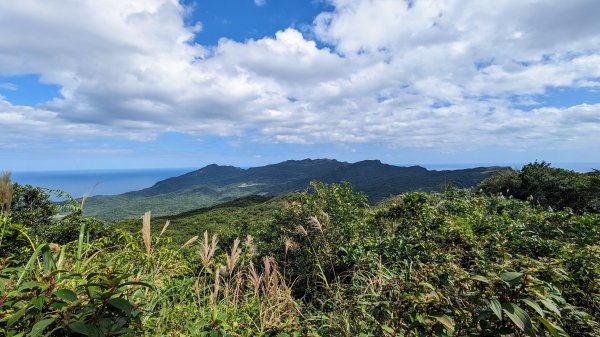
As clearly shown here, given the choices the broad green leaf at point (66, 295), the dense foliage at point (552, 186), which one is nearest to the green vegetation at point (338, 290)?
the broad green leaf at point (66, 295)

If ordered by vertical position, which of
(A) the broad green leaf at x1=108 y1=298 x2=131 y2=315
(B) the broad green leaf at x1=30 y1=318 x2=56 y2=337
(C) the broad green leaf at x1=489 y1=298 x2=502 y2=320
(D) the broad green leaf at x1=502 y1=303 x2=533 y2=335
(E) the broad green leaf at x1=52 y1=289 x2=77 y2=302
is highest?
(E) the broad green leaf at x1=52 y1=289 x2=77 y2=302

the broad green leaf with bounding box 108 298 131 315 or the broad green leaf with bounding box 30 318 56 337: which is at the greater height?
the broad green leaf with bounding box 108 298 131 315

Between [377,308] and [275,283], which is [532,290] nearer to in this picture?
[377,308]

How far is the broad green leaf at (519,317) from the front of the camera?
1.45 meters

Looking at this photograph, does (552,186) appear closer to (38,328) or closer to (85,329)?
(85,329)

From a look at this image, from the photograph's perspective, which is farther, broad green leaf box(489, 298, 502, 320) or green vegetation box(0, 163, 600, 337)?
green vegetation box(0, 163, 600, 337)

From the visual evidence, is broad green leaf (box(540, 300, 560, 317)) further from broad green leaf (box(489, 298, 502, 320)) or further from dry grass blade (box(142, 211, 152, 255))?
dry grass blade (box(142, 211, 152, 255))

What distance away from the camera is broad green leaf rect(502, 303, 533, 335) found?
1.45 metres

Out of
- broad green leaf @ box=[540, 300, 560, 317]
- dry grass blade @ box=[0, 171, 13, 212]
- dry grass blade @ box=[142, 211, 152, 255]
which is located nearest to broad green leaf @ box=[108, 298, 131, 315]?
dry grass blade @ box=[142, 211, 152, 255]

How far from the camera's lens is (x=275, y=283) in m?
3.03

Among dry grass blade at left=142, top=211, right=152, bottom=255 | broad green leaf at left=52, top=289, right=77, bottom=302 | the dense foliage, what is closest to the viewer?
broad green leaf at left=52, top=289, right=77, bottom=302

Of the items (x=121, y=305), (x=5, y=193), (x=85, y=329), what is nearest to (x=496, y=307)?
(x=121, y=305)

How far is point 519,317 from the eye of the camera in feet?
4.93

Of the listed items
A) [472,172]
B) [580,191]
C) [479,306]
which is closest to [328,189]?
[479,306]
